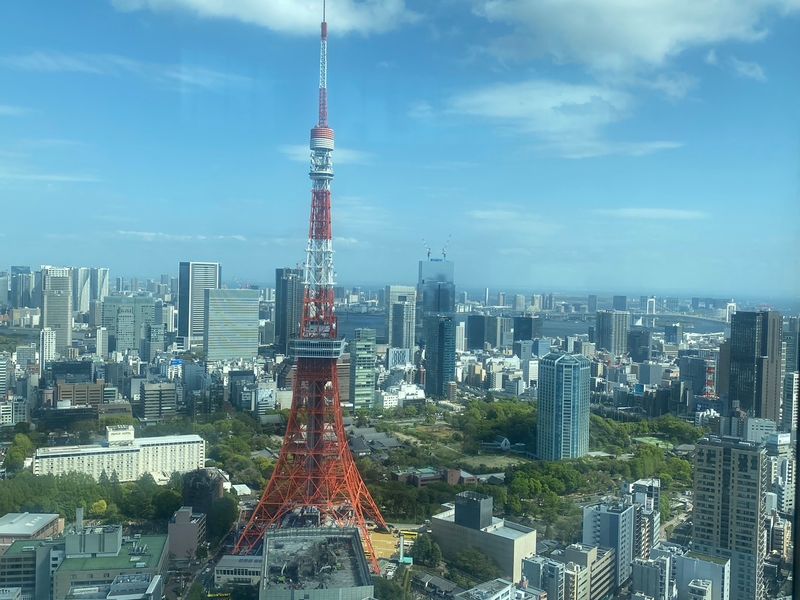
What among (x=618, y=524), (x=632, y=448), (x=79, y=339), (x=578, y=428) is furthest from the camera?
(x=79, y=339)

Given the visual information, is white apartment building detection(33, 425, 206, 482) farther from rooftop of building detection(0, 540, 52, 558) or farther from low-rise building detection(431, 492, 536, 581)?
low-rise building detection(431, 492, 536, 581)

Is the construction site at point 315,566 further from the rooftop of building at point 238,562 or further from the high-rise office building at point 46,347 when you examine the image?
the high-rise office building at point 46,347

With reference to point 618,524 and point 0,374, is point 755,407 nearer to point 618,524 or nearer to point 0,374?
point 618,524

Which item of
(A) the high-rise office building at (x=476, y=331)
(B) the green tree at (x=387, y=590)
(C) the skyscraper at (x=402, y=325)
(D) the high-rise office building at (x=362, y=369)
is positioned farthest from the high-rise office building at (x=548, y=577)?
(A) the high-rise office building at (x=476, y=331)

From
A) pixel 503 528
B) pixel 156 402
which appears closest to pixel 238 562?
pixel 503 528

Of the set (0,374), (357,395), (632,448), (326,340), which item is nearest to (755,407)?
(632,448)

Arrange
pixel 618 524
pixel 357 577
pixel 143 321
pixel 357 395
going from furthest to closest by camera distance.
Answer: pixel 143 321 < pixel 357 395 < pixel 618 524 < pixel 357 577

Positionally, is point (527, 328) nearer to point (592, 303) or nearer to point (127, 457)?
point (592, 303)
